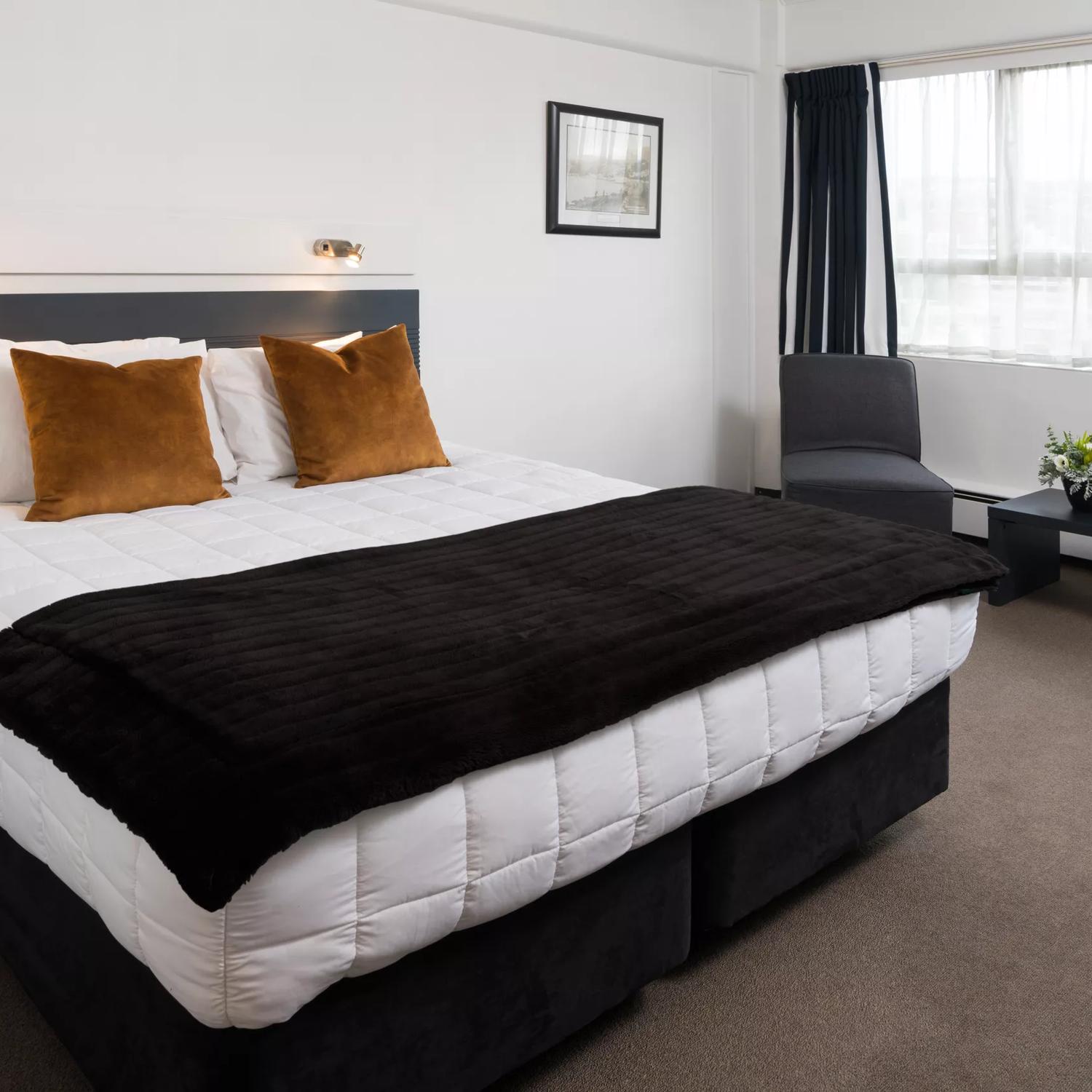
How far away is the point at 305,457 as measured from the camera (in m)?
3.20

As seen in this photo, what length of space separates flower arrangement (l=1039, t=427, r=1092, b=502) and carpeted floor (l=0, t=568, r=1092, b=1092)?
1.52 metres

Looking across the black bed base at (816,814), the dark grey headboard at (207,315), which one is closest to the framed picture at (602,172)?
the dark grey headboard at (207,315)

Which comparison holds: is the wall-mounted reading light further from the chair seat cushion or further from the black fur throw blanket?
the chair seat cushion

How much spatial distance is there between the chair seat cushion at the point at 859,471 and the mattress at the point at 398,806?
1952 mm

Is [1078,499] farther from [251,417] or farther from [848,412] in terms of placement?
[251,417]

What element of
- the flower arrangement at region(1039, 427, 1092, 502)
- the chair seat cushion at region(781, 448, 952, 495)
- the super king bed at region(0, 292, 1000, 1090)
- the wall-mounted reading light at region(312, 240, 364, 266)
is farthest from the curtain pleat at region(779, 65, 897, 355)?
the super king bed at region(0, 292, 1000, 1090)

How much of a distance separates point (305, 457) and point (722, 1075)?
203 cm

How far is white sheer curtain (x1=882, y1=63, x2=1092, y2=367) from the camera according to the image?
456cm

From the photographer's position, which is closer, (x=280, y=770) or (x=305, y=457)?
(x=280, y=770)

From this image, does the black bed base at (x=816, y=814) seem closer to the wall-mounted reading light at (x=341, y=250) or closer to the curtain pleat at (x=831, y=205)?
the wall-mounted reading light at (x=341, y=250)

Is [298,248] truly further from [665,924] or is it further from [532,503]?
[665,924]

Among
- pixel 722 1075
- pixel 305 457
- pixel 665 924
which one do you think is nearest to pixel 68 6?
pixel 305 457

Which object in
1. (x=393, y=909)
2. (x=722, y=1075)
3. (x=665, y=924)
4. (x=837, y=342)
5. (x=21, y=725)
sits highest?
(x=837, y=342)

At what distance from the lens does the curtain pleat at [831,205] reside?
16.5 feet
